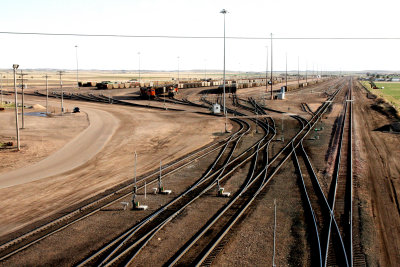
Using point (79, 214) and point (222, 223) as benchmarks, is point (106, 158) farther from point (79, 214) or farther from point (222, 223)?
point (222, 223)

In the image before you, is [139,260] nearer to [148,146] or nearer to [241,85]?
[148,146]

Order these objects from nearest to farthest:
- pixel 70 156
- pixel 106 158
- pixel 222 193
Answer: pixel 222 193 < pixel 106 158 < pixel 70 156

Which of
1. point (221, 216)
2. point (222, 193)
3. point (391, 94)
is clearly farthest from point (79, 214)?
point (391, 94)

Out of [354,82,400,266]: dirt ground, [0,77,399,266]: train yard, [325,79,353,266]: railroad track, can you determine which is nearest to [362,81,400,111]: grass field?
[354,82,400,266]: dirt ground

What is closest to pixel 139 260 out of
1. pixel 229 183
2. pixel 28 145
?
pixel 229 183

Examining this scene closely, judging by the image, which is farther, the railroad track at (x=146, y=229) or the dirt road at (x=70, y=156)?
the dirt road at (x=70, y=156)

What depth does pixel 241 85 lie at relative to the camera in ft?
327

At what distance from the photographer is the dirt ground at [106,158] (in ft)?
53.9

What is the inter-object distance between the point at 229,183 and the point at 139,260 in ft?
28.5

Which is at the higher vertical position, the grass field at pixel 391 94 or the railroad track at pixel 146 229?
the grass field at pixel 391 94

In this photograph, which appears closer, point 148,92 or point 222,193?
point 222,193

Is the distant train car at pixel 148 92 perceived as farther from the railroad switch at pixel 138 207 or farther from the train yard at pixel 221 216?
the railroad switch at pixel 138 207

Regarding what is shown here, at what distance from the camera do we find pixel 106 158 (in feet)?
83.0

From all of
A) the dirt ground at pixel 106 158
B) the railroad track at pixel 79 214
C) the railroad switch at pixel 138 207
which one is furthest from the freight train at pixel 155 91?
the railroad switch at pixel 138 207
